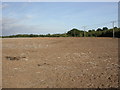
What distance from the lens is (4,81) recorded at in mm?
3914

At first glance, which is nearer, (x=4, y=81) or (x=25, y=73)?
(x=4, y=81)

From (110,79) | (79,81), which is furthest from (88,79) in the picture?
(110,79)

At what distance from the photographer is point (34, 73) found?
457 cm

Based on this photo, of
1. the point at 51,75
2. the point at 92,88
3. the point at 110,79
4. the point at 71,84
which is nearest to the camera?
the point at 92,88

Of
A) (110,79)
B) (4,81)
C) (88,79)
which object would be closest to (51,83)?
(88,79)

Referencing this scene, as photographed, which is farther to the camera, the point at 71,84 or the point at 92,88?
the point at 71,84

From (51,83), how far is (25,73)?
4.00 feet

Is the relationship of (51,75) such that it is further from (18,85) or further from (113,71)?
(113,71)

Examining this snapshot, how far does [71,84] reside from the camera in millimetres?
3621

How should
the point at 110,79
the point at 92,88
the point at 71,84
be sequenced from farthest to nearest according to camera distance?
the point at 110,79 < the point at 71,84 < the point at 92,88

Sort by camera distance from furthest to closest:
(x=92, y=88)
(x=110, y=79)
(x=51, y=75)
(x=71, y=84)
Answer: (x=51, y=75), (x=110, y=79), (x=71, y=84), (x=92, y=88)

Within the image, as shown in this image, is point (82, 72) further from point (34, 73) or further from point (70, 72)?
point (34, 73)

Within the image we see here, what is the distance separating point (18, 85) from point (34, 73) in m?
0.98

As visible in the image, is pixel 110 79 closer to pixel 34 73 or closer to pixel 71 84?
pixel 71 84
